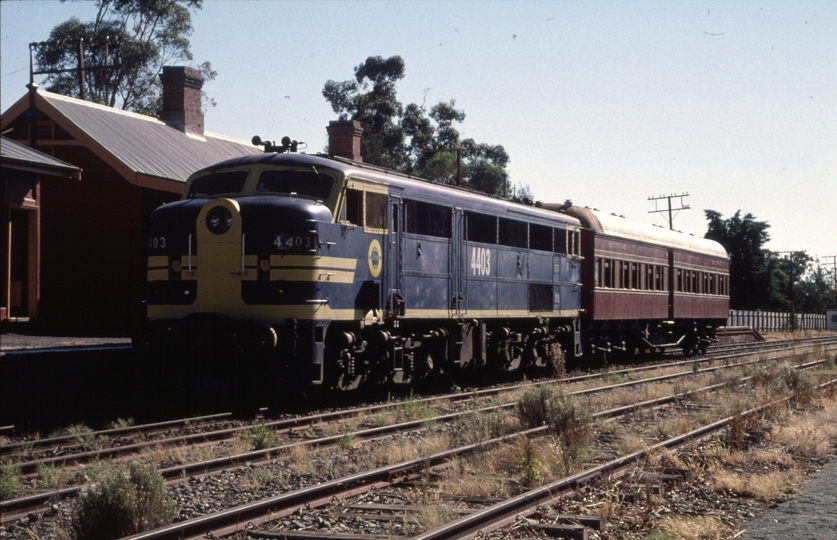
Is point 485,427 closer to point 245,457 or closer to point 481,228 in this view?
point 245,457

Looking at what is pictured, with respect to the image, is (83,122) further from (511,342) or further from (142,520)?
(142,520)

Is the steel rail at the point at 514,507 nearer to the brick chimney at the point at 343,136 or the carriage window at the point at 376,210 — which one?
the carriage window at the point at 376,210

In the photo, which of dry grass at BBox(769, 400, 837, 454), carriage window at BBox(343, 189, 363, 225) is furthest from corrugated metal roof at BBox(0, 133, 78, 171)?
dry grass at BBox(769, 400, 837, 454)

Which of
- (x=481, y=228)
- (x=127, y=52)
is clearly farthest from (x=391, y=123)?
(x=481, y=228)

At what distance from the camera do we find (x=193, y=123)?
2530 cm

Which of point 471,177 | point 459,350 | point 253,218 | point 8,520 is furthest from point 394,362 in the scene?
point 471,177

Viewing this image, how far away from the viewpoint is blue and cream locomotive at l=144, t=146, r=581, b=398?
1239 centimetres

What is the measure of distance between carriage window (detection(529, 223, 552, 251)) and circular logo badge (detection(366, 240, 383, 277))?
5.72 m

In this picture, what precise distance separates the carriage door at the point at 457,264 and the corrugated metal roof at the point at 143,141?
248 inches

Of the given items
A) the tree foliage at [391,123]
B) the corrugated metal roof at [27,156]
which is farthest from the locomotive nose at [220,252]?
the tree foliage at [391,123]

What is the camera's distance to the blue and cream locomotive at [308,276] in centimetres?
1239

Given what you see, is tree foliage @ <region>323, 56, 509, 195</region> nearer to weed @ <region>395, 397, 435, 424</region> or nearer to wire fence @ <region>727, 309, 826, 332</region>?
wire fence @ <region>727, 309, 826, 332</region>

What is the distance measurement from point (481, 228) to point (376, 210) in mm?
3539

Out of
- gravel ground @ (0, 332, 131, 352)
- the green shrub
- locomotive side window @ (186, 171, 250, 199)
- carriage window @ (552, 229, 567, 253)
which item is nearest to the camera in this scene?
the green shrub
